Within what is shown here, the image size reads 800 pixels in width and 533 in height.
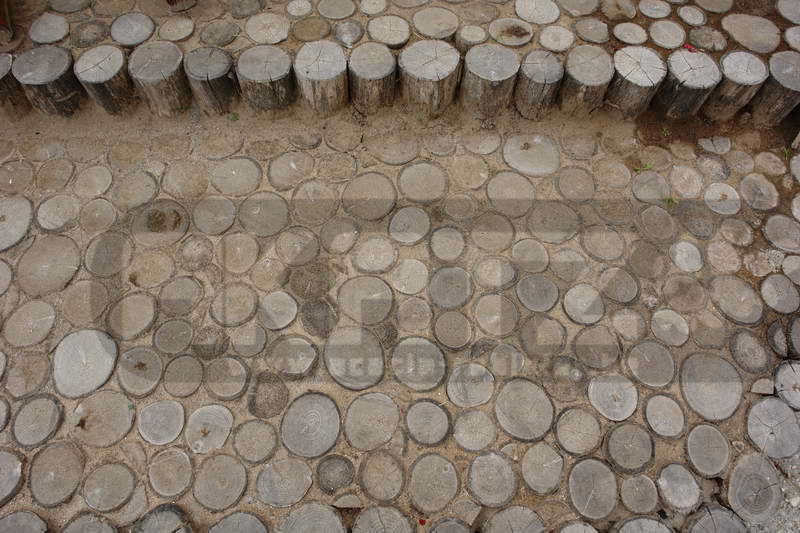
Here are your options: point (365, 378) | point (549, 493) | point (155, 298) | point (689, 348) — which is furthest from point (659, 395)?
point (155, 298)

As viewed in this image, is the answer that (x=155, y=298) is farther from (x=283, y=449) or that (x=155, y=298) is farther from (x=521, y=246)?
(x=521, y=246)

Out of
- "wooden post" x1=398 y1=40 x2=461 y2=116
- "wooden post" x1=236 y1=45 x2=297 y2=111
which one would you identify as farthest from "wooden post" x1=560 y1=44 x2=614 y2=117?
"wooden post" x1=236 y1=45 x2=297 y2=111

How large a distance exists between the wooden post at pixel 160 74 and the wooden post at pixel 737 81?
339 cm

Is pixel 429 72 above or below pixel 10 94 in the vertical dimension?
→ above

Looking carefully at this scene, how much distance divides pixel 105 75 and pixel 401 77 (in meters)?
1.82

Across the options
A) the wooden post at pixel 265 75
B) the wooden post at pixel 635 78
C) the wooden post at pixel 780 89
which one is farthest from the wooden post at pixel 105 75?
the wooden post at pixel 780 89

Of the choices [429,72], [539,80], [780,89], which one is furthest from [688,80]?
[429,72]

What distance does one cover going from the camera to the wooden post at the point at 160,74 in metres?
3.38

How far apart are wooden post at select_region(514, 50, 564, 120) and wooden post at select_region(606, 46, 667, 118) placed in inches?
14.1

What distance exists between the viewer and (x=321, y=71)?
3.38m

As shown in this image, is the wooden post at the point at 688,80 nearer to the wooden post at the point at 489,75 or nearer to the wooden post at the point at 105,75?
the wooden post at the point at 489,75

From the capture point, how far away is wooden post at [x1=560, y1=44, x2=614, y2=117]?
338 cm

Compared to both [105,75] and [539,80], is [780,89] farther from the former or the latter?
[105,75]

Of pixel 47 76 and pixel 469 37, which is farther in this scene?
pixel 469 37
